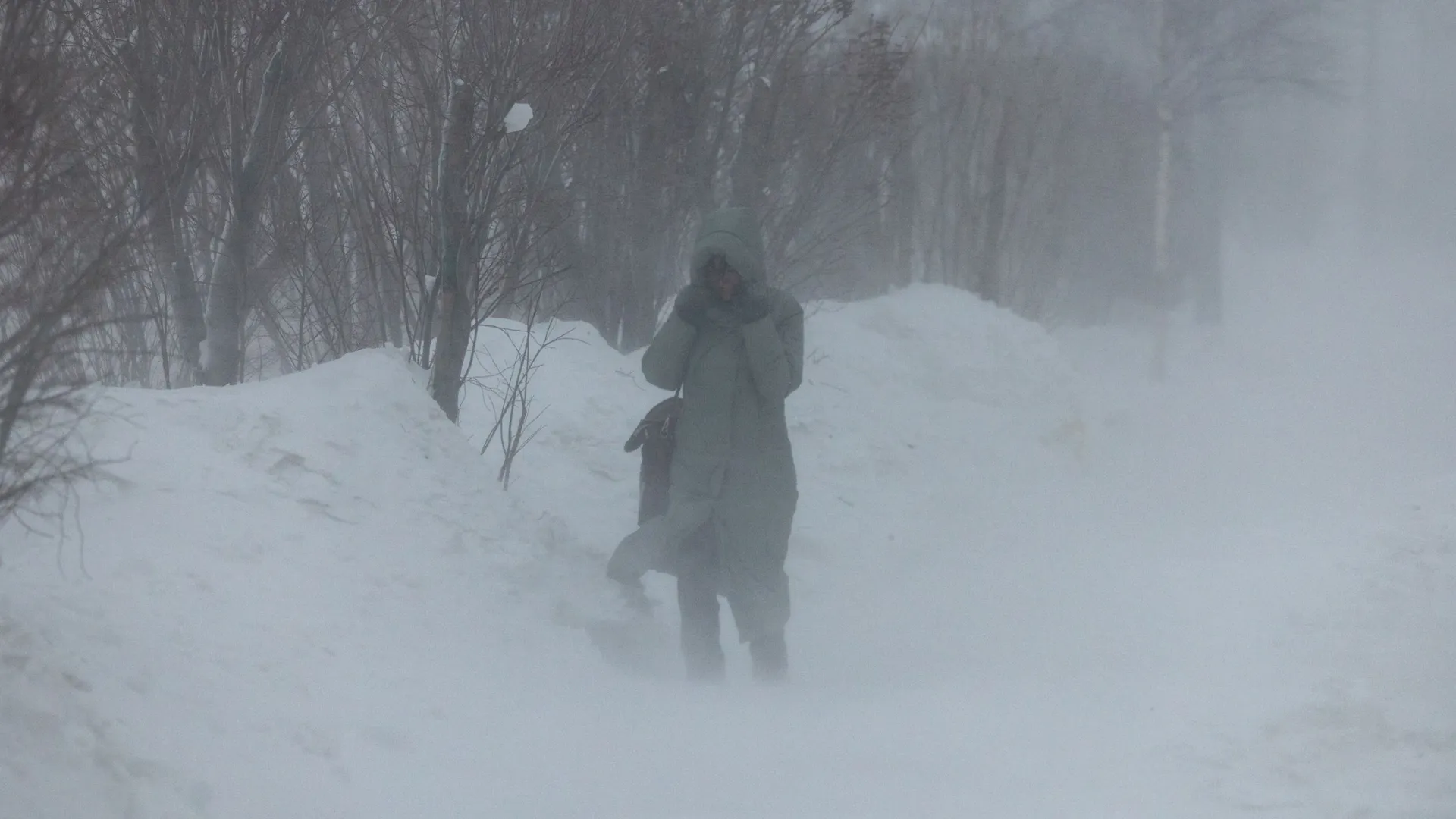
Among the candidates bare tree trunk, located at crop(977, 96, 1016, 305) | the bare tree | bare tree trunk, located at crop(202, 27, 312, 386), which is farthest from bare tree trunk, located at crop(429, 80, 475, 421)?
bare tree trunk, located at crop(977, 96, 1016, 305)

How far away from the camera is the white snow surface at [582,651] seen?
300 centimetres

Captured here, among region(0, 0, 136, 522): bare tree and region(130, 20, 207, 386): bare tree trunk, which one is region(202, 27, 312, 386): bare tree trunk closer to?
region(130, 20, 207, 386): bare tree trunk

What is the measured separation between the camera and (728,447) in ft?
15.9

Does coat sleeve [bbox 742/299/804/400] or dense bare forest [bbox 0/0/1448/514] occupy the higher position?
dense bare forest [bbox 0/0/1448/514]

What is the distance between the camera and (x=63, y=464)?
264 centimetres

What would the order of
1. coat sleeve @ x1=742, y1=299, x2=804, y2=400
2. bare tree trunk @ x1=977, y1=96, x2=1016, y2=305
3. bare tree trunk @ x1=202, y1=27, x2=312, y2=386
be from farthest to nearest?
bare tree trunk @ x1=977, y1=96, x2=1016, y2=305
bare tree trunk @ x1=202, y1=27, x2=312, y2=386
coat sleeve @ x1=742, y1=299, x2=804, y2=400

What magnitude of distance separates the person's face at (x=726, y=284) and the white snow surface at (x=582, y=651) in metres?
1.15

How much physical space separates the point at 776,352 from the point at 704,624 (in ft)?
3.57

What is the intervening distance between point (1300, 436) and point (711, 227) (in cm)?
1218

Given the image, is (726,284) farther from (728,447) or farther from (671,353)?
(728,447)

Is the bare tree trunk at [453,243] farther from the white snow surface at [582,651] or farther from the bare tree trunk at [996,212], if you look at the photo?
the bare tree trunk at [996,212]

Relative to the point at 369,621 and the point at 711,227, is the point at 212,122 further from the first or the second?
the point at 369,621

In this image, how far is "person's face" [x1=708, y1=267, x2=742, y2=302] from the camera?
478 cm

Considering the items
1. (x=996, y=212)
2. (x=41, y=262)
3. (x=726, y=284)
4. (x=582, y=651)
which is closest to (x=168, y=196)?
(x=41, y=262)
